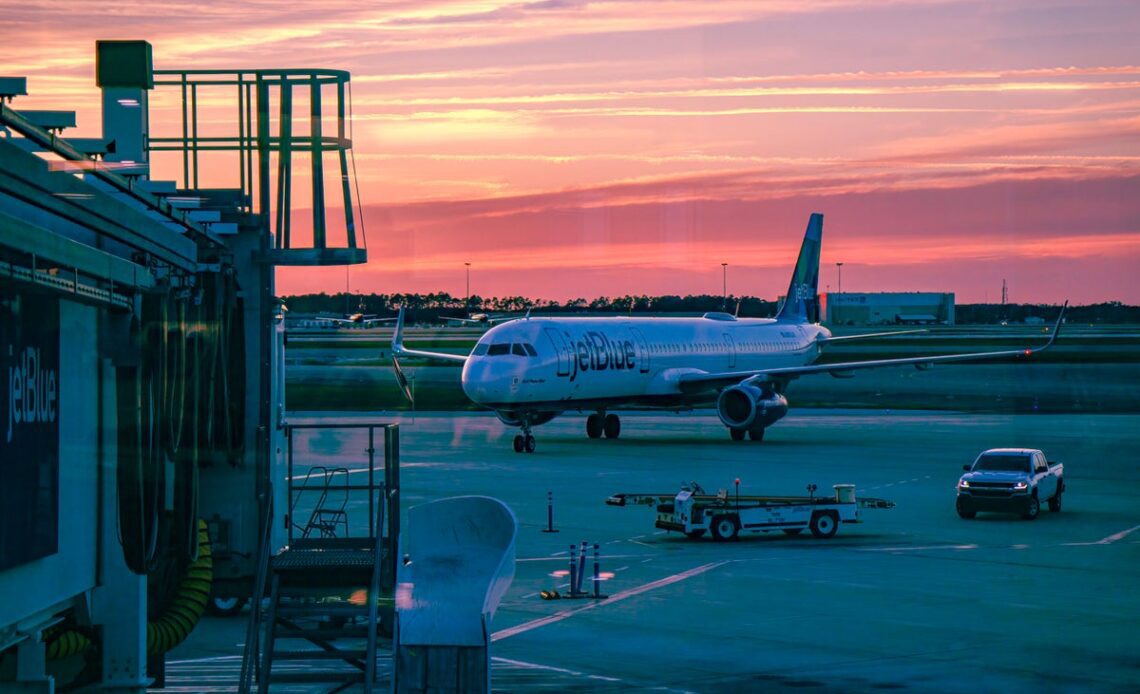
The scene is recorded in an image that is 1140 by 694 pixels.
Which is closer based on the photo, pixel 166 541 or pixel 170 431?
pixel 170 431

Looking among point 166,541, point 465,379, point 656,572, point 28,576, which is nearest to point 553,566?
point 656,572

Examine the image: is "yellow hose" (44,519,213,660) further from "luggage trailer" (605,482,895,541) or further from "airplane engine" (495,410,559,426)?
"airplane engine" (495,410,559,426)

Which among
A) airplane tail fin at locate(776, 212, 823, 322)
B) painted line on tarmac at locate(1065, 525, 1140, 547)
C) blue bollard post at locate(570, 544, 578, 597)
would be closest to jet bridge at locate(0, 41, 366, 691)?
blue bollard post at locate(570, 544, 578, 597)

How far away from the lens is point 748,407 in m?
57.9

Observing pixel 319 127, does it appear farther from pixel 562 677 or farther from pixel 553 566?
pixel 553 566

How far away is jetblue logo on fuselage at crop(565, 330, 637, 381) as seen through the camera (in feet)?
180

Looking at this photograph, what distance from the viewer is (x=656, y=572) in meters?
27.9

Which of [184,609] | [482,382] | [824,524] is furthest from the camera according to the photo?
[482,382]

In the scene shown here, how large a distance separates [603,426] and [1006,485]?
86.7 ft

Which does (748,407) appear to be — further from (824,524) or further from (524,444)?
(824,524)

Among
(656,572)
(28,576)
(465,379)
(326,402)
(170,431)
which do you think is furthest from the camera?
(326,402)

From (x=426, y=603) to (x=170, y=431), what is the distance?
428cm

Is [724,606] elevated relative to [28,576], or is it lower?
lower

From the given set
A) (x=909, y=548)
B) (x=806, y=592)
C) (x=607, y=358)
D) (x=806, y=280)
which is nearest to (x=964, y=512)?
(x=909, y=548)
